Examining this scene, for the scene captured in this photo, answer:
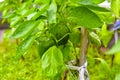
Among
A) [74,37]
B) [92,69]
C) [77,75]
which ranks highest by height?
[74,37]

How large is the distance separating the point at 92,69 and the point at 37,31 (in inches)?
27.1

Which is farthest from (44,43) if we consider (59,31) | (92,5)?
(92,5)

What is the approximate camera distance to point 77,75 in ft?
2.55

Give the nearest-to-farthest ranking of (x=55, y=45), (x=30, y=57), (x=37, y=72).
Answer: (x=55, y=45), (x=37, y=72), (x=30, y=57)

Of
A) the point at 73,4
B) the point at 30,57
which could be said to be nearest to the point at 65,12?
the point at 73,4

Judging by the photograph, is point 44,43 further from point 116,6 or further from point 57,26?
point 116,6

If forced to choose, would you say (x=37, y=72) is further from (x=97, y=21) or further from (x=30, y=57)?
(x=97, y=21)

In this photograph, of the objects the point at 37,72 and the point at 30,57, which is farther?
the point at 30,57

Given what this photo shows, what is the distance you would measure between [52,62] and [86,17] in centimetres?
11

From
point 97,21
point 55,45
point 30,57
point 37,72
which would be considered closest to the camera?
point 97,21

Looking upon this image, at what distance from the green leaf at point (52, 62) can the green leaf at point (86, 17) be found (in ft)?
0.27

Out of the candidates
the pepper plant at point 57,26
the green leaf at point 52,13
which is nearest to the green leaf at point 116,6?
the pepper plant at point 57,26

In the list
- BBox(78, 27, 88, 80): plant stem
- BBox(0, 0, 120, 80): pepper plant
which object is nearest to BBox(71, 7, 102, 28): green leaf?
BBox(0, 0, 120, 80): pepper plant

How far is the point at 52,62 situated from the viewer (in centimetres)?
63
